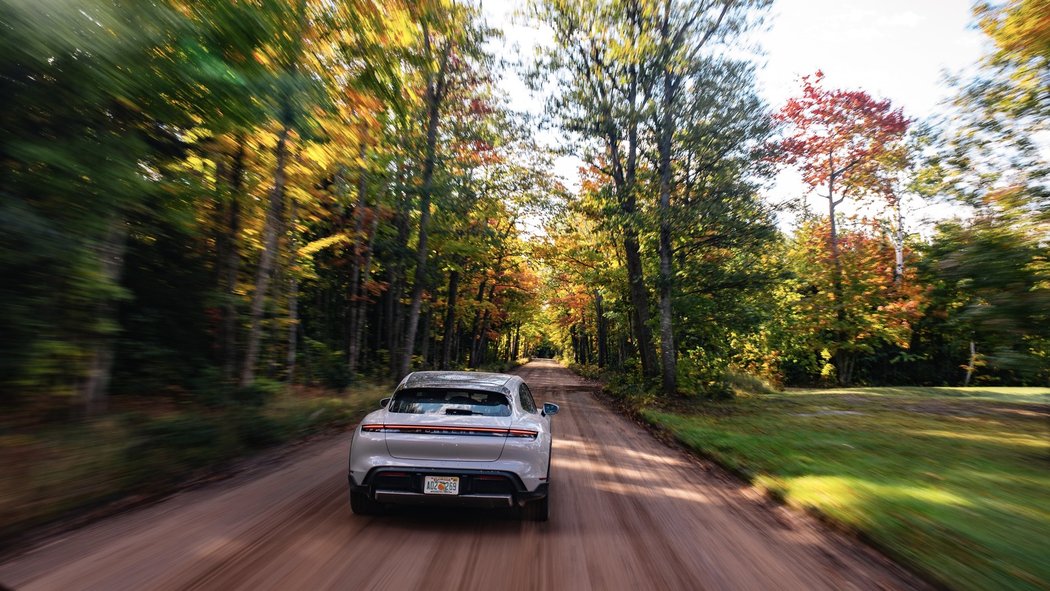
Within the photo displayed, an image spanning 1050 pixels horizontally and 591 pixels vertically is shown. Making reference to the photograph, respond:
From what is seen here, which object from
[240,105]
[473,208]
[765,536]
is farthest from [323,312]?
[765,536]

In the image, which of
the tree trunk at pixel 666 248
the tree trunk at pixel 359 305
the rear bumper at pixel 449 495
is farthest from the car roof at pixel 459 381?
the tree trunk at pixel 359 305

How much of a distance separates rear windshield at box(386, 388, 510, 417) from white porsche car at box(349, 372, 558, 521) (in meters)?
0.02

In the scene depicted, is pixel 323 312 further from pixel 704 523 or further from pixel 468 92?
pixel 704 523

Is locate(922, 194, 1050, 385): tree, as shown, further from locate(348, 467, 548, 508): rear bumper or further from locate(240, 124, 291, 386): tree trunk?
locate(240, 124, 291, 386): tree trunk

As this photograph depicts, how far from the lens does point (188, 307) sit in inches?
392

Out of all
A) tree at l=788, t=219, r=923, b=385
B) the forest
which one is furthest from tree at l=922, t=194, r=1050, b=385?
tree at l=788, t=219, r=923, b=385

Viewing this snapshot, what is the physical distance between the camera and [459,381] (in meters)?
5.32

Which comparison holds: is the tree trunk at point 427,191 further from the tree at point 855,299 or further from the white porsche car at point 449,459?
the tree at point 855,299

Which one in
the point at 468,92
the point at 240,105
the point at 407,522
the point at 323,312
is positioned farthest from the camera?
the point at 323,312

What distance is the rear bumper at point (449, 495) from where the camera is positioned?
4.39 meters

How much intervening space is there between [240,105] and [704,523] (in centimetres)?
664

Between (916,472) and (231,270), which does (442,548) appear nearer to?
(916,472)

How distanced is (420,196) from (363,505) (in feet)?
45.1

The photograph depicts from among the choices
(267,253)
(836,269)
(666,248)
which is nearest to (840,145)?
(836,269)
